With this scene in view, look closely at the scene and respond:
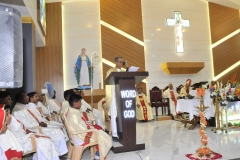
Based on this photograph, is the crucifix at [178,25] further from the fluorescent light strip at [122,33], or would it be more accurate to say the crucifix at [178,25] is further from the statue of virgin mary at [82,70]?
the statue of virgin mary at [82,70]

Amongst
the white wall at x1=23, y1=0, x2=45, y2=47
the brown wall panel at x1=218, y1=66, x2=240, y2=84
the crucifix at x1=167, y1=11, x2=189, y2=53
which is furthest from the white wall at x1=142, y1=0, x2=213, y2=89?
the white wall at x1=23, y1=0, x2=45, y2=47

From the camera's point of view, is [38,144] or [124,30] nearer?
[38,144]

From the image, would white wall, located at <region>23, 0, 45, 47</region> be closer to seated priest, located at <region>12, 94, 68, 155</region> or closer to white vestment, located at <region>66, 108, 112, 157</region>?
seated priest, located at <region>12, 94, 68, 155</region>

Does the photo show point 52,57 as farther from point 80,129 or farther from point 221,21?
point 221,21

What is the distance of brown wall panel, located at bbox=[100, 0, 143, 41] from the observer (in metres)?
8.69

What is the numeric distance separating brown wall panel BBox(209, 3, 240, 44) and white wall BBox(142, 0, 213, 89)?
0.22 metres

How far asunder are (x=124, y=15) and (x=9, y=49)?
8362 millimetres

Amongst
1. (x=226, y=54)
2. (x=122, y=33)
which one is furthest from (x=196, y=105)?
(x=226, y=54)

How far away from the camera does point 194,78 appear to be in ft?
31.7

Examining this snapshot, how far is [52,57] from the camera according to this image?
794cm

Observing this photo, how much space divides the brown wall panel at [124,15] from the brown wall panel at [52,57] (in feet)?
6.05

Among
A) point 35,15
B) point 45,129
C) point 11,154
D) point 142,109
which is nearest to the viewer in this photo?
point 11,154

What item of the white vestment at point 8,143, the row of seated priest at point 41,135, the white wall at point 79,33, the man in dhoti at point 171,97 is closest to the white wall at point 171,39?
the man in dhoti at point 171,97

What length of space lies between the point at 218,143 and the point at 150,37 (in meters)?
6.26
